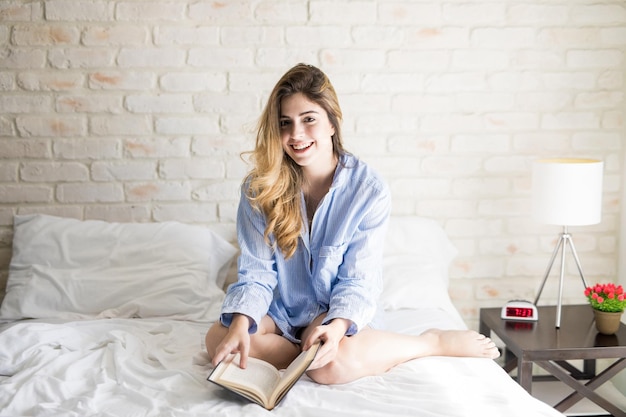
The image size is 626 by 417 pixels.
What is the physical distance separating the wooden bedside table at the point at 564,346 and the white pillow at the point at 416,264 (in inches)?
9.6

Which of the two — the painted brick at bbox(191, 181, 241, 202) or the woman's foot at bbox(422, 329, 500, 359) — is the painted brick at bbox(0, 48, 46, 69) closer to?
the painted brick at bbox(191, 181, 241, 202)

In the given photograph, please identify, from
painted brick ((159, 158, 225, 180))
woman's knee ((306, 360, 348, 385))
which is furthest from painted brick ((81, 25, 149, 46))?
woman's knee ((306, 360, 348, 385))

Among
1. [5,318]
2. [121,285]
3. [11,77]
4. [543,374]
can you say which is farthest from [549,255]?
[11,77]

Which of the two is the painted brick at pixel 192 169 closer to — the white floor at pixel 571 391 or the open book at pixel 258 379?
the open book at pixel 258 379

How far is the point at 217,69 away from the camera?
2.69m

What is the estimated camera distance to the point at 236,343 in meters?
1.74

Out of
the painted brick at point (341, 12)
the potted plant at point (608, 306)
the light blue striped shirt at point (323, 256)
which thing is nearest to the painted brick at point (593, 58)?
the painted brick at point (341, 12)

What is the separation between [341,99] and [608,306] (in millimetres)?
1264

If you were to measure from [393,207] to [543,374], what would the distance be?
3.22 ft

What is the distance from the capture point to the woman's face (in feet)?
6.36

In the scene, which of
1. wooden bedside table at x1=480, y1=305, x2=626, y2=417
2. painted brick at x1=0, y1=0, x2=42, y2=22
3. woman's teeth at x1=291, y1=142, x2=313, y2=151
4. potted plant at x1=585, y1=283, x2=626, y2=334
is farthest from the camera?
painted brick at x1=0, y1=0, x2=42, y2=22

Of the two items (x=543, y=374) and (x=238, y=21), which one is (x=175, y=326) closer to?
(x=238, y=21)

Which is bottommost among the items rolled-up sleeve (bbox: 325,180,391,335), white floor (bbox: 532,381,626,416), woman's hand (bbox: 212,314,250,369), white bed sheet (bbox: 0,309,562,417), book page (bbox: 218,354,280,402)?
white floor (bbox: 532,381,626,416)

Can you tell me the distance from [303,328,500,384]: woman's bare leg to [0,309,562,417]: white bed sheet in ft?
0.09
